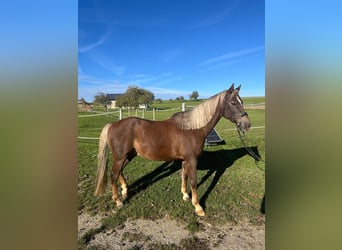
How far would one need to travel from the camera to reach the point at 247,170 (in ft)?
10.1

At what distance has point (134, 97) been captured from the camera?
2.22 meters

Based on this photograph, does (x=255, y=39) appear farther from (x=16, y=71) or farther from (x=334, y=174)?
(x=16, y=71)

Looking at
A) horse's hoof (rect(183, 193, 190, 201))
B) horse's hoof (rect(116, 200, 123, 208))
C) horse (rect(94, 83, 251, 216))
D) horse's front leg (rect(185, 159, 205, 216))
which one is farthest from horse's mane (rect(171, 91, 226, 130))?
horse's hoof (rect(116, 200, 123, 208))

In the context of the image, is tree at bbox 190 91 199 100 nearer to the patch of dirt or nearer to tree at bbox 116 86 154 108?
tree at bbox 116 86 154 108

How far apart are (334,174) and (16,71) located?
153 centimetres

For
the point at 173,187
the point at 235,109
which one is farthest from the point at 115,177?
the point at 235,109

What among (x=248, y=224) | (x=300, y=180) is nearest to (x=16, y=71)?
(x=300, y=180)

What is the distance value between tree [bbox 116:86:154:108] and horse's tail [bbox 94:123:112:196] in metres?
0.30

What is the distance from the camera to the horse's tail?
2.36 metres

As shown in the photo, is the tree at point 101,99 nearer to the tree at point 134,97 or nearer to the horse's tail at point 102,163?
the tree at point 134,97

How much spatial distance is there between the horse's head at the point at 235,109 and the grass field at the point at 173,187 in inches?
3.3

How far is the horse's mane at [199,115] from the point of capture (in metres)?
2.33

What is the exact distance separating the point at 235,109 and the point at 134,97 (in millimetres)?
971

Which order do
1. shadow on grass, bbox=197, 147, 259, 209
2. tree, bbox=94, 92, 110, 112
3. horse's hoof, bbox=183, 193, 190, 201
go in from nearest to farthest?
tree, bbox=94, 92, 110, 112 < horse's hoof, bbox=183, 193, 190, 201 < shadow on grass, bbox=197, 147, 259, 209
